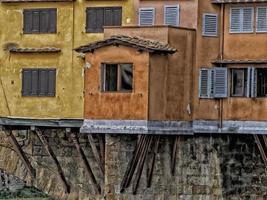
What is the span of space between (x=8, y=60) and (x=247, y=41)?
7.14 meters

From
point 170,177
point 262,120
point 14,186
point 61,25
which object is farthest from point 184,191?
point 14,186

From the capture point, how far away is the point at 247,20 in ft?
131

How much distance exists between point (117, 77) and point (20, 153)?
5.54 meters

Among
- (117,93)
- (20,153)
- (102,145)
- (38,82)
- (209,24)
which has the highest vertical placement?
(209,24)

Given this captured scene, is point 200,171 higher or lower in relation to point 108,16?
lower

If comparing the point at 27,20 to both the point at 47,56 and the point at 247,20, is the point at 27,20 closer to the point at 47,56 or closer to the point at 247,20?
the point at 47,56

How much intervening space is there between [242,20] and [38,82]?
620cm

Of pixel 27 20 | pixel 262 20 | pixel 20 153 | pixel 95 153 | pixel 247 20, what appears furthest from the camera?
pixel 20 153

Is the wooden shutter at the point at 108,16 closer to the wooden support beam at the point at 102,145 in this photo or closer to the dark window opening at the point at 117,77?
the dark window opening at the point at 117,77

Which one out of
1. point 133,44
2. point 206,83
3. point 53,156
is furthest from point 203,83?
point 53,156

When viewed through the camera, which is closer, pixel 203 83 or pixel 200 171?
pixel 203 83

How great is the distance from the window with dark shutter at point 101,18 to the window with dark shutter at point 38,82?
5.57ft

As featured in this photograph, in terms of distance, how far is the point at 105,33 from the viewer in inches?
1578

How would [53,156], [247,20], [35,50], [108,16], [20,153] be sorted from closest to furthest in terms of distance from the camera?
[247,20] < [108,16] < [35,50] < [53,156] < [20,153]
